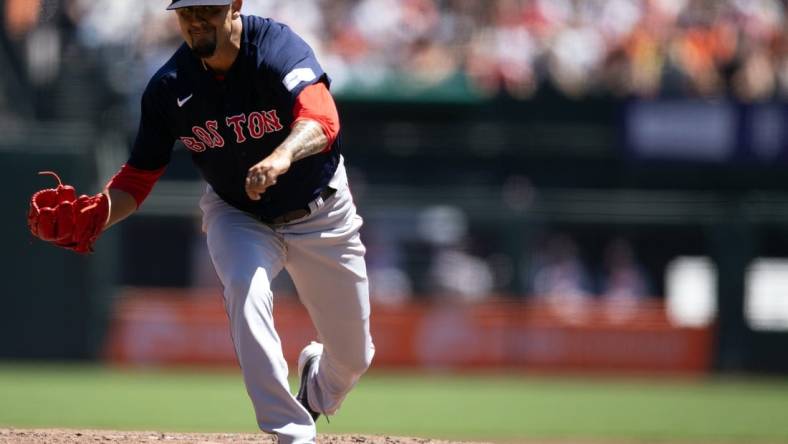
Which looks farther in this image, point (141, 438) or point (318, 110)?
point (141, 438)

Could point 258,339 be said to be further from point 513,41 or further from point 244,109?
point 513,41

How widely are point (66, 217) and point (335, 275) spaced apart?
1.15 meters

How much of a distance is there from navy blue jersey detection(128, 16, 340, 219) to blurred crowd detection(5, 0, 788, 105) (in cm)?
822

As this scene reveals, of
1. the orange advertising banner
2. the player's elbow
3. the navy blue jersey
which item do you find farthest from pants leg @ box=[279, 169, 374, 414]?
the orange advertising banner

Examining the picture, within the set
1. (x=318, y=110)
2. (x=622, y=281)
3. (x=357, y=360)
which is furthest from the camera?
(x=622, y=281)

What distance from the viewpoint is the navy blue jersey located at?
511cm

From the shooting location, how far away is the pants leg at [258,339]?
4957mm

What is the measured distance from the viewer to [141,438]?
19.5 ft

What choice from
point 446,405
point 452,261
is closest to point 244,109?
point 446,405

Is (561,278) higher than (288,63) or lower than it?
lower

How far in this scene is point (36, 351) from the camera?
12.8 m

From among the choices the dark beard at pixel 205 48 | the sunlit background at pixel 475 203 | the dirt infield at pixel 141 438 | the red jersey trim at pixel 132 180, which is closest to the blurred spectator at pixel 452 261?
the sunlit background at pixel 475 203

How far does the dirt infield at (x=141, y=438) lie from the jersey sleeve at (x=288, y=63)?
1.68 m

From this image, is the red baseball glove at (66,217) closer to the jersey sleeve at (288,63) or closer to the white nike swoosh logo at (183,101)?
the white nike swoosh logo at (183,101)
